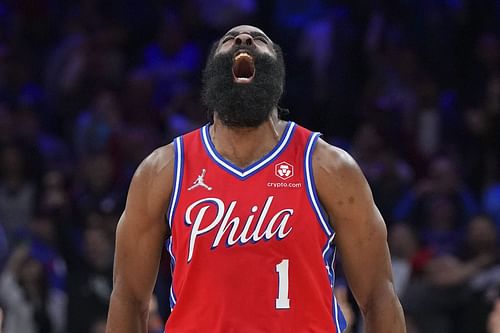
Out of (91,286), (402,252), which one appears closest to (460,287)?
(402,252)

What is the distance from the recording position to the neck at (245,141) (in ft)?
13.9

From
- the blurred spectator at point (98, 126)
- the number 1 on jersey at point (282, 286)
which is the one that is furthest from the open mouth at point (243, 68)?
the blurred spectator at point (98, 126)

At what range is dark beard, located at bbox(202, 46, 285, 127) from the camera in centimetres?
418

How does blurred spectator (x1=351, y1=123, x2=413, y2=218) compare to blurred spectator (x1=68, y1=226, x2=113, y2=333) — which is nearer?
blurred spectator (x1=68, y1=226, x2=113, y2=333)

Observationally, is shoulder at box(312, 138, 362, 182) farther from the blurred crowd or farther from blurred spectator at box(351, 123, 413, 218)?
blurred spectator at box(351, 123, 413, 218)

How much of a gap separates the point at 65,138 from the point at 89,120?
16.8 inches

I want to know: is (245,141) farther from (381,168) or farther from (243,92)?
(381,168)

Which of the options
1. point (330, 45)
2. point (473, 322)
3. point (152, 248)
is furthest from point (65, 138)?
point (152, 248)

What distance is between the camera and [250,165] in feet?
13.8

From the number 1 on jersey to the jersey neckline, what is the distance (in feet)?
1.11

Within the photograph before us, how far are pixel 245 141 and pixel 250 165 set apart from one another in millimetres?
102

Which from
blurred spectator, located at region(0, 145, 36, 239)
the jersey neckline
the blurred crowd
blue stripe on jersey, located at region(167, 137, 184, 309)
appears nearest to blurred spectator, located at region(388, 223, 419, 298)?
the blurred crowd

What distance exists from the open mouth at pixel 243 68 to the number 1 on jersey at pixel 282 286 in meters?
0.65

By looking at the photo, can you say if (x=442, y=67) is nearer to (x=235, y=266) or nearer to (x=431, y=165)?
(x=431, y=165)
